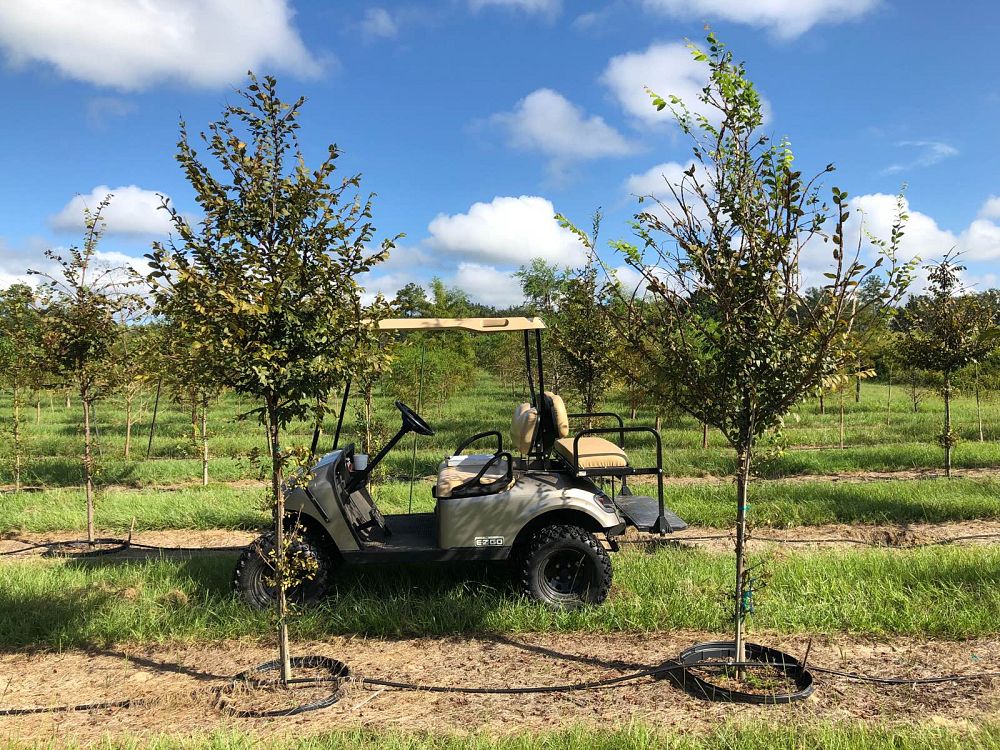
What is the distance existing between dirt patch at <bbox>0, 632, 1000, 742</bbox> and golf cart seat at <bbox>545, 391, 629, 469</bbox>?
1.26 metres

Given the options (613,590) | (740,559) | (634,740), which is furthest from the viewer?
(613,590)

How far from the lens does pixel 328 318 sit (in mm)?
4078

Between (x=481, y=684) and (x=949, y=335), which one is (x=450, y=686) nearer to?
(x=481, y=684)

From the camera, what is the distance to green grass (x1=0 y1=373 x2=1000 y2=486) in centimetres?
1170

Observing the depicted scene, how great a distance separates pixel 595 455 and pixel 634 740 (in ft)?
7.92

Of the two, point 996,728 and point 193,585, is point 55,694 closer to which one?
point 193,585

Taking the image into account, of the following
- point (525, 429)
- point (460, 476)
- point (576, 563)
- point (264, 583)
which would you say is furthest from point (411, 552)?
point (525, 429)

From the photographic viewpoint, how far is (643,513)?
561 cm

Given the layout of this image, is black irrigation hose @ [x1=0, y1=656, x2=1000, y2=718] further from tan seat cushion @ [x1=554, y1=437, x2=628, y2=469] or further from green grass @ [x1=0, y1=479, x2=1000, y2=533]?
green grass @ [x1=0, y1=479, x2=1000, y2=533]

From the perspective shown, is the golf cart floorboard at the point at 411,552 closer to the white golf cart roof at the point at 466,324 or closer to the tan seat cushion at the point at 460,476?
the tan seat cushion at the point at 460,476

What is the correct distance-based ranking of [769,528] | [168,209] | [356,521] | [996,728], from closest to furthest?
[996,728], [168,209], [356,521], [769,528]

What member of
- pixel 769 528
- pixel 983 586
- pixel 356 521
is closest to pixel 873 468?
pixel 769 528

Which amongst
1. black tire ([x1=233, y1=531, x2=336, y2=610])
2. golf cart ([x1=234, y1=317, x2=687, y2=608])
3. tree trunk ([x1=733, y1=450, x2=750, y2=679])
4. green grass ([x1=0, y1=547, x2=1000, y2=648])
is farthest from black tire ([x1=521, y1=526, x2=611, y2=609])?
black tire ([x1=233, y1=531, x2=336, y2=610])

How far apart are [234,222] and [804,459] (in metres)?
10.6
